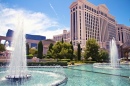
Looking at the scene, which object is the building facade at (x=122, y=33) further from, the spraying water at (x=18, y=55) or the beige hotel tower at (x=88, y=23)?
the spraying water at (x=18, y=55)

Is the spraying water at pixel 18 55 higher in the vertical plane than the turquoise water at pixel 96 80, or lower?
higher

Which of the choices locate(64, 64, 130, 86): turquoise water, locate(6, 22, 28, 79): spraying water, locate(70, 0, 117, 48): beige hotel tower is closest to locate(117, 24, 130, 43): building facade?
locate(70, 0, 117, 48): beige hotel tower

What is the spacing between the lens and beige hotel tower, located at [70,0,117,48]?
101125 mm

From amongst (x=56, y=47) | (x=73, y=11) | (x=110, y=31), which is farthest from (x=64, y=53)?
(x=110, y=31)

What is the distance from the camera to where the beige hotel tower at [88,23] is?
101125 millimetres

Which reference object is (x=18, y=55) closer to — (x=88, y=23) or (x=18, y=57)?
(x=18, y=57)

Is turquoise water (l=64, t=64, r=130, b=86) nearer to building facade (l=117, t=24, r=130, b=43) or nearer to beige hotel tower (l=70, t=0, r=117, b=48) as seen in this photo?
beige hotel tower (l=70, t=0, r=117, b=48)

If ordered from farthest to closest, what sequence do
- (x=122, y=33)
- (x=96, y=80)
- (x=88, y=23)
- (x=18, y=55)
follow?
(x=122, y=33)
(x=88, y=23)
(x=18, y=55)
(x=96, y=80)

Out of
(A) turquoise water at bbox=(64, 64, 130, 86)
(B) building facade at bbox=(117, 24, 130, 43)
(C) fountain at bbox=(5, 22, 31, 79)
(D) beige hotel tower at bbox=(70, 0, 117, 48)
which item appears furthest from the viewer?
(B) building facade at bbox=(117, 24, 130, 43)

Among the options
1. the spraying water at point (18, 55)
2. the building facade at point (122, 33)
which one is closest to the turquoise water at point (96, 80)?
the spraying water at point (18, 55)

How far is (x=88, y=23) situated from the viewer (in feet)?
349

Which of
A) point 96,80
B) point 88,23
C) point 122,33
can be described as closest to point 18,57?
point 96,80

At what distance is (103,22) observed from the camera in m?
118

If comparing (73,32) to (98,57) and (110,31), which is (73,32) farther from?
(98,57)
